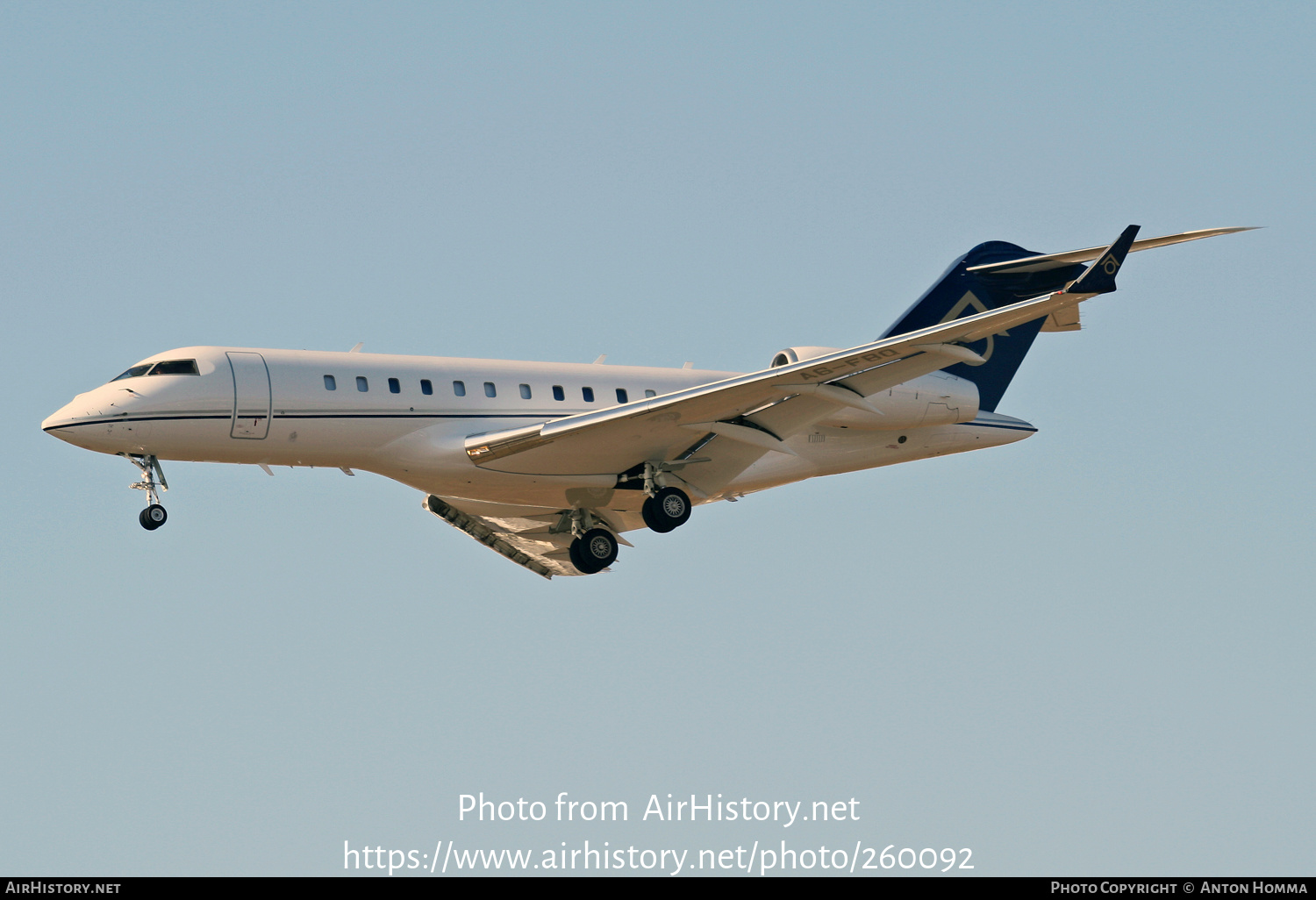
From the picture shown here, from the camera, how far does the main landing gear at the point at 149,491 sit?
76.3ft

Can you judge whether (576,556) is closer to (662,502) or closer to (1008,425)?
(662,502)

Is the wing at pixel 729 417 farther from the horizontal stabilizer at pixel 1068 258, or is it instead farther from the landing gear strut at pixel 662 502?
the horizontal stabilizer at pixel 1068 258

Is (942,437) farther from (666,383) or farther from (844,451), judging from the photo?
(666,383)

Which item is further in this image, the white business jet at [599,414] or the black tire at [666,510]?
the black tire at [666,510]

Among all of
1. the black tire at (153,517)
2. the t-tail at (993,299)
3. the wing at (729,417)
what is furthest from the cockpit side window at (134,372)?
the t-tail at (993,299)

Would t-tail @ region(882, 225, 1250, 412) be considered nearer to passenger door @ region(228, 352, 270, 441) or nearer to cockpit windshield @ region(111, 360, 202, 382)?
passenger door @ region(228, 352, 270, 441)

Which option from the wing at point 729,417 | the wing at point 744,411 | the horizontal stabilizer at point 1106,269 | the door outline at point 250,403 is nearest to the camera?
the horizontal stabilizer at point 1106,269

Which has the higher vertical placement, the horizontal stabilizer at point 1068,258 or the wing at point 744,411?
the horizontal stabilizer at point 1068,258

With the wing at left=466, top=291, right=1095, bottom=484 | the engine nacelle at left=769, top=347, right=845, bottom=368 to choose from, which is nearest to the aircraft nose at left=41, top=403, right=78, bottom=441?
the wing at left=466, top=291, right=1095, bottom=484

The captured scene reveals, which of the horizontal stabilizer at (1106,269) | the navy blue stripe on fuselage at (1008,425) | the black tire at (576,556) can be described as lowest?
the black tire at (576,556)

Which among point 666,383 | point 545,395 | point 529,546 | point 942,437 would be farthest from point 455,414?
point 942,437

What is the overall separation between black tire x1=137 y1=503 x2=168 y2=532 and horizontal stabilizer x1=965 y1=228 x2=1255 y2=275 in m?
13.8

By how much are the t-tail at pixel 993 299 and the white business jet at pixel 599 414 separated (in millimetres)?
34

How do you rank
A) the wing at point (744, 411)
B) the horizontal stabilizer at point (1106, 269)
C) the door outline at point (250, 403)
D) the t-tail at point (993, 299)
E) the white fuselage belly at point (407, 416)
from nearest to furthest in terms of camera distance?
1. the horizontal stabilizer at point (1106, 269)
2. the wing at point (744, 411)
3. the white fuselage belly at point (407, 416)
4. the door outline at point (250, 403)
5. the t-tail at point (993, 299)
